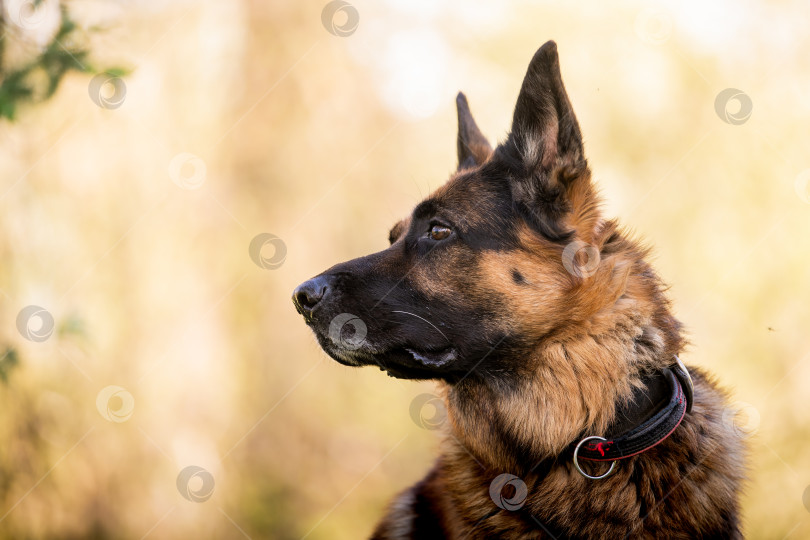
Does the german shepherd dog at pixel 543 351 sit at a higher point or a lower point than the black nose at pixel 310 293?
lower

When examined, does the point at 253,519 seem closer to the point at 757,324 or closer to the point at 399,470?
the point at 399,470

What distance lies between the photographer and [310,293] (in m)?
3.01

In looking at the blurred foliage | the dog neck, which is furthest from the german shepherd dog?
the blurred foliage

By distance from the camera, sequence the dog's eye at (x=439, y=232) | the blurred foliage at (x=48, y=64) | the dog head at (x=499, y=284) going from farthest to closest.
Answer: the blurred foliage at (x=48, y=64) < the dog's eye at (x=439, y=232) < the dog head at (x=499, y=284)

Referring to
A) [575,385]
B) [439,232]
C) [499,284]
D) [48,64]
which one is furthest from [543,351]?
[48,64]

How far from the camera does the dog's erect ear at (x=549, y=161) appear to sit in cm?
283

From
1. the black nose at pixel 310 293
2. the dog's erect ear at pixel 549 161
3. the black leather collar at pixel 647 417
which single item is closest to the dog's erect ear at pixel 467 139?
the dog's erect ear at pixel 549 161

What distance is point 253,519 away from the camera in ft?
25.8

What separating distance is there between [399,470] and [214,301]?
4.03m

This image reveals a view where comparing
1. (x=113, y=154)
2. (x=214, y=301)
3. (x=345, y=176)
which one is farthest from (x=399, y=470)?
(x=113, y=154)

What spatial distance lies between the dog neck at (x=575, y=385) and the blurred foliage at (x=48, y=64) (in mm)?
3096

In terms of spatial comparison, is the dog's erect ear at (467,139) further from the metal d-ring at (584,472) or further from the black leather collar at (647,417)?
the metal d-ring at (584,472)

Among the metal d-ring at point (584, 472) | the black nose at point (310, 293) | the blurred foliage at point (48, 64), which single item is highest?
the blurred foliage at point (48, 64)

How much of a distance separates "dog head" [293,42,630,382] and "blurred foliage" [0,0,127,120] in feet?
7.47
